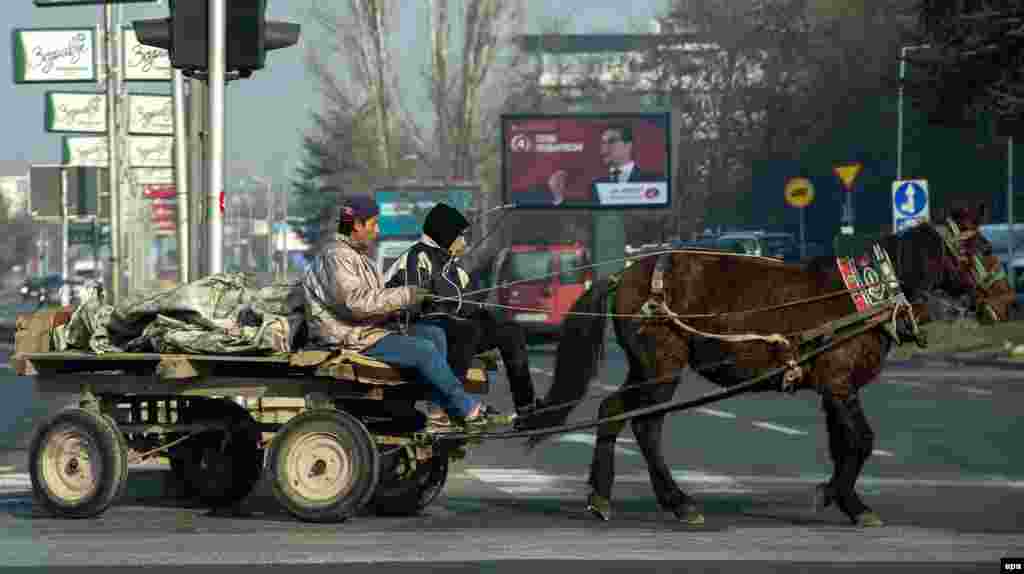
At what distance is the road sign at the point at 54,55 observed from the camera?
1163 inches

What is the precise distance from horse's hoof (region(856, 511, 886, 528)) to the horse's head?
1.32 meters

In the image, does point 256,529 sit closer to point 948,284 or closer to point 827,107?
point 948,284

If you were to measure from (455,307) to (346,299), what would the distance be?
2.35 ft

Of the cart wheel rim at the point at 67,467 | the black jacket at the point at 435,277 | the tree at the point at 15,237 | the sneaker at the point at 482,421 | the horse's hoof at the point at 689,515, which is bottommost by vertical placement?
the tree at the point at 15,237

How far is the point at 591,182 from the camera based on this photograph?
47750 mm

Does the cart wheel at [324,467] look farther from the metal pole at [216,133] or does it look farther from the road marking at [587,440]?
the road marking at [587,440]

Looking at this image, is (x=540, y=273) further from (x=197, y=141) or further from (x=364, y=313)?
(x=364, y=313)

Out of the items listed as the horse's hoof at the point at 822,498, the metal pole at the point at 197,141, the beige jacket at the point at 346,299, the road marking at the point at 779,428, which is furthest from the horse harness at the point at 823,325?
the road marking at the point at 779,428

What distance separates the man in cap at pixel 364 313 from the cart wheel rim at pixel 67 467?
142 centimetres

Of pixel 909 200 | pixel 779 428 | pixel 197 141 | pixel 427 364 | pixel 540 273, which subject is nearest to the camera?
pixel 427 364

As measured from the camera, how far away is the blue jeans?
11.0m

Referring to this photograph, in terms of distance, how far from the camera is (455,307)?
37.3 feet

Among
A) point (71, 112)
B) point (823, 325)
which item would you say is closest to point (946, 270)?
point (823, 325)

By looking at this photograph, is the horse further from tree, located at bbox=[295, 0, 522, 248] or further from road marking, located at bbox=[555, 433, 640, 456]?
tree, located at bbox=[295, 0, 522, 248]
